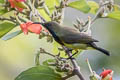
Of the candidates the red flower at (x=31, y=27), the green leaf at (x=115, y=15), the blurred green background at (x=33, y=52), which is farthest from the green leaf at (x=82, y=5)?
the blurred green background at (x=33, y=52)

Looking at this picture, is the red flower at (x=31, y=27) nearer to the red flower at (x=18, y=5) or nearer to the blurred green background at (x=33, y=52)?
the red flower at (x=18, y=5)

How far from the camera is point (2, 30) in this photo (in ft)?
5.15

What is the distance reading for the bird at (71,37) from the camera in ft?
4.55

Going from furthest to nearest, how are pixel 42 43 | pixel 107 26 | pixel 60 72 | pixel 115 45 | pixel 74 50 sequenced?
1. pixel 107 26
2. pixel 115 45
3. pixel 42 43
4. pixel 74 50
5. pixel 60 72

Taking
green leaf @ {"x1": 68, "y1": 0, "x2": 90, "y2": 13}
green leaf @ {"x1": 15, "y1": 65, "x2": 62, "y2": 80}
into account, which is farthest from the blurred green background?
green leaf @ {"x1": 15, "y1": 65, "x2": 62, "y2": 80}

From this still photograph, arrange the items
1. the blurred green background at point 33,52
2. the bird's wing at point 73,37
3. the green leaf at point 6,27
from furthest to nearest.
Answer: the blurred green background at point 33,52 < the green leaf at point 6,27 < the bird's wing at point 73,37

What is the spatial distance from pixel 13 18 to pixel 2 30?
122 mm

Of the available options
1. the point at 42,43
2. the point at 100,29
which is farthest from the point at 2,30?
the point at 100,29

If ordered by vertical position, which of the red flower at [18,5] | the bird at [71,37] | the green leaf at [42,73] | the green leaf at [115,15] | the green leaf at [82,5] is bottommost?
the green leaf at [42,73]

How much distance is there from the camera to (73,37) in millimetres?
1413

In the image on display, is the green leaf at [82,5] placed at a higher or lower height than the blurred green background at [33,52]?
higher

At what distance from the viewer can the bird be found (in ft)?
4.55

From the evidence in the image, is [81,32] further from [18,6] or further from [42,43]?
[42,43]

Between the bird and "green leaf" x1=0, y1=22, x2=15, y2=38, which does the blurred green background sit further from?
the bird
